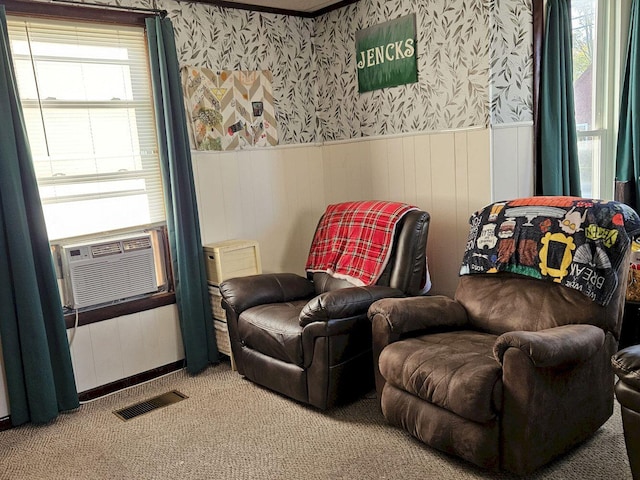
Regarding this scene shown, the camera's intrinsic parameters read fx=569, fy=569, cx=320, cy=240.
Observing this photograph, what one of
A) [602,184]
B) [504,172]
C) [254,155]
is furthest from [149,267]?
[602,184]

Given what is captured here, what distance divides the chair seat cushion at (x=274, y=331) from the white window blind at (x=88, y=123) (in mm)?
908

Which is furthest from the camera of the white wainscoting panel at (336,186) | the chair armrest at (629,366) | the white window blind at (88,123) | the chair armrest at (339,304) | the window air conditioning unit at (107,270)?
the white wainscoting panel at (336,186)

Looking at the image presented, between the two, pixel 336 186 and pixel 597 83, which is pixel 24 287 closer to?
pixel 336 186

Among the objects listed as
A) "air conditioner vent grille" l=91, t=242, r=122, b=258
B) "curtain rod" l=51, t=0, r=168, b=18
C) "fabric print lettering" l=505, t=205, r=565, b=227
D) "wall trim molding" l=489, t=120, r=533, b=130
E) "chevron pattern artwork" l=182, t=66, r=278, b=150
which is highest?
"curtain rod" l=51, t=0, r=168, b=18

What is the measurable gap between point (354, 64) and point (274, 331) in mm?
1922

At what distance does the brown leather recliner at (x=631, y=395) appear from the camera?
6.18 ft

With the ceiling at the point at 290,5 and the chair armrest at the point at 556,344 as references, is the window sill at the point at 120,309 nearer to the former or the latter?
the ceiling at the point at 290,5

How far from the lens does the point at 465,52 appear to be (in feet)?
10.3

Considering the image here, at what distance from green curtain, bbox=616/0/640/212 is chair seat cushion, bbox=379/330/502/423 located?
153cm

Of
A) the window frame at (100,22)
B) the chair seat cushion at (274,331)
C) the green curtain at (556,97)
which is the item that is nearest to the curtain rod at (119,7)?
the window frame at (100,22)

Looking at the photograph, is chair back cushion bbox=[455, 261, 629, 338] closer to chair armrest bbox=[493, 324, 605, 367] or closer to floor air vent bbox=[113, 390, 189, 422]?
chair armrest bbox=[493, 324, 605, 367]

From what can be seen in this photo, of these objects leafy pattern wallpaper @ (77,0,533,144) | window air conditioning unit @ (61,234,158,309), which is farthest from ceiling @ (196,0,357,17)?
window air conditioning unit @ (61,234,158,309)

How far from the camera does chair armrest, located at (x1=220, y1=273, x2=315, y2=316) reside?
3178 millimetres

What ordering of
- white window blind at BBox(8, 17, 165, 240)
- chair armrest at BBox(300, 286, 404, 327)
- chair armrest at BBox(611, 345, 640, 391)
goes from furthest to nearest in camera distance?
white window blind at BBox(8, 17, 165, 240) → chair armrest at BBox(300, 286, 404, 327) → chair armrest at BBox(611, 345, 640, 391)
